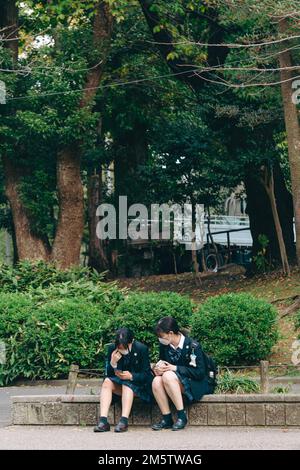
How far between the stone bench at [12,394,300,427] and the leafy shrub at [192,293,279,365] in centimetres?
403

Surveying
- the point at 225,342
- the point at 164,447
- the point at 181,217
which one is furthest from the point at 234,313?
the point at 181,217

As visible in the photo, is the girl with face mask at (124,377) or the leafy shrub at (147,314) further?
the leafy shrub at (147,314)

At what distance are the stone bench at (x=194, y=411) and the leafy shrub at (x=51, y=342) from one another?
152 inches

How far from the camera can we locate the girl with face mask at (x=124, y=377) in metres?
12.5

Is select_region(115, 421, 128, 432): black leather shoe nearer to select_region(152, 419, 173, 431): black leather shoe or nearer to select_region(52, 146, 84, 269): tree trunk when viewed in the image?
select_region(152, 419, 173, 431): black leather shoe

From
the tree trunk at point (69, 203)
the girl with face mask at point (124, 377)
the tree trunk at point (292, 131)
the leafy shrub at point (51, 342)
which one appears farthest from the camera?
the tree trunk at point (69, 203)

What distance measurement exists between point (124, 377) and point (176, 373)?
1.97 feet

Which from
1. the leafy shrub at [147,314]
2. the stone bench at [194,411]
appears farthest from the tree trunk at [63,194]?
the stone bench at [194,411]

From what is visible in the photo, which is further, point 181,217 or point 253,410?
point 181,217

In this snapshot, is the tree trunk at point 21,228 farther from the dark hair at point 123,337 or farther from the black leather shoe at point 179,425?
the black leather shoe at point 179,425

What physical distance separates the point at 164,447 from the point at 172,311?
20.4 feet
